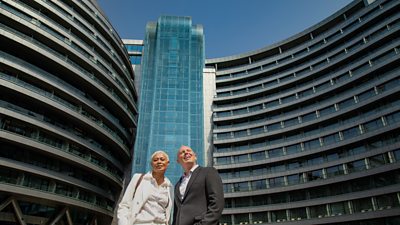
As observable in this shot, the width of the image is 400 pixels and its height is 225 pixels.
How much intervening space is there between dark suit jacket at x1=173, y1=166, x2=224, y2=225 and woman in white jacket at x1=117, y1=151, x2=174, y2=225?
0.70 feet

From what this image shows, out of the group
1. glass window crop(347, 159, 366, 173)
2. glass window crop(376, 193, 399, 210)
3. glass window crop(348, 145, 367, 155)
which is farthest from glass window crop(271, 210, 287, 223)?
glass window crop(348, 145, 367, 155)

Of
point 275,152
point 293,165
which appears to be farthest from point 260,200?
point 275,152

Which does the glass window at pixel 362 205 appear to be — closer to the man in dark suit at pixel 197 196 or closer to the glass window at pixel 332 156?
the glass window at pixel 332 156

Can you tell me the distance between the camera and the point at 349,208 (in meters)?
35.7

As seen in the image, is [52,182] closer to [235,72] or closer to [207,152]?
[207,152]

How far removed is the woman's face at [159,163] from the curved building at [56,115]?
79.0ft

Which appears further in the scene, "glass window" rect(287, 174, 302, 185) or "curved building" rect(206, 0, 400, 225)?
"glass window" rect(287, 174, 302, 185)

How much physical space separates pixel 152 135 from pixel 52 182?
19892 mm

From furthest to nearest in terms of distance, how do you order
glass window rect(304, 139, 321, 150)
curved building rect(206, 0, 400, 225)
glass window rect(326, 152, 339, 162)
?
glass window rect(304, 139, 321, 150) < glass window rect(326, 152, 339, 162) < curved building rect(206, 0, 400, 225)

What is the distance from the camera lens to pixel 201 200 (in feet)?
13.2

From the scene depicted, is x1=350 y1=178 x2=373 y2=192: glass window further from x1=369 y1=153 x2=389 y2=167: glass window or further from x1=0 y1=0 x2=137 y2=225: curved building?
x1=0 y1=0 x2=137 y2=225: curved building

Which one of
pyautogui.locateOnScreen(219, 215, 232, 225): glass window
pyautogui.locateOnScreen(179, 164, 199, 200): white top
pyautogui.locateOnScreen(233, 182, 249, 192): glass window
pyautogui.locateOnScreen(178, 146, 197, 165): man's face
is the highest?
pyautogui.locateOnScreen(233, 182, 249, 192): glass window

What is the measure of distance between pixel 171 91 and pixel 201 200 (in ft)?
154

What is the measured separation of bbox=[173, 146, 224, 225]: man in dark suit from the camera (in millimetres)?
3738
